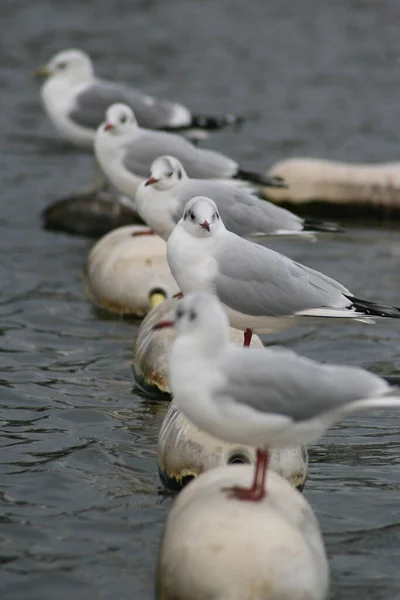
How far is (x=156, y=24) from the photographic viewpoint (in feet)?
71.2

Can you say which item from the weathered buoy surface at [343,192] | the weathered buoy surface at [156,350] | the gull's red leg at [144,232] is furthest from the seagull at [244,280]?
the weathered buoy surface at [343,192]

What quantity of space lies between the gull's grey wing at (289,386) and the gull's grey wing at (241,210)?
3.32 meters

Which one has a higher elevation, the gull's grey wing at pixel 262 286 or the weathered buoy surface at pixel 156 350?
the gull's grey wing at pixel 262 286

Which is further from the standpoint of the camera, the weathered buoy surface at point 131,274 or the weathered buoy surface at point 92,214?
the weathered buoy surface at point 92,214

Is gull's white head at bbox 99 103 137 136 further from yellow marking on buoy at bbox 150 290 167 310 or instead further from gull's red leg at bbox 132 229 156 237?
yellow marking on buoy at bbox 150 290 167 310

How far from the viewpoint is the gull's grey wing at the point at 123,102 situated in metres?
13.2

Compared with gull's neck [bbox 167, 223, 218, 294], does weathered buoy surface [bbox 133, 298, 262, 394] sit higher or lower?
lower

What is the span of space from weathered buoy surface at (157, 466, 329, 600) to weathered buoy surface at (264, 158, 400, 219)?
26.6 feet

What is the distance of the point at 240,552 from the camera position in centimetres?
503

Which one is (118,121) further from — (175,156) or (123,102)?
(123,102)

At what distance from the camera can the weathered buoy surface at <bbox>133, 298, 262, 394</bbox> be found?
7910mm

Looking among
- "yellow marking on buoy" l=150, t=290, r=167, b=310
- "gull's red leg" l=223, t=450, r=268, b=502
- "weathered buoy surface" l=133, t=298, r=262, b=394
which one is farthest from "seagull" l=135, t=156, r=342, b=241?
"gull's red leg" l=223, t=450, r=268, b=502

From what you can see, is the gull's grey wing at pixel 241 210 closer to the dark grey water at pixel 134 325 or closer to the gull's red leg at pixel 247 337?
the dark grey water at pixel 134 325

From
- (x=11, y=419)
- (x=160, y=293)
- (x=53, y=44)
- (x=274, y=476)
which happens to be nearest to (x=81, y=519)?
(x=274, y=476)
